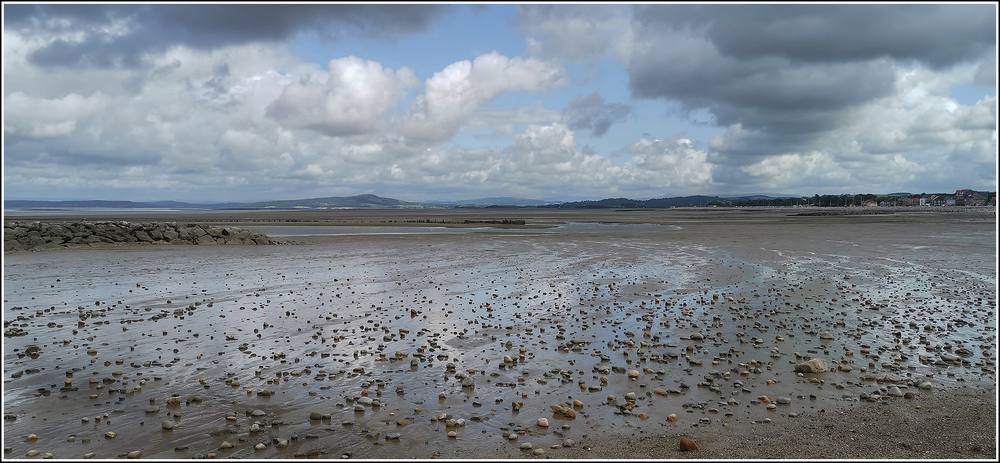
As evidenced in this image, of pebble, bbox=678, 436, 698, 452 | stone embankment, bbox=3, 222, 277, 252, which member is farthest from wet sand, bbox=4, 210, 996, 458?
stone embankment, bbox=3, 222, 277, 252

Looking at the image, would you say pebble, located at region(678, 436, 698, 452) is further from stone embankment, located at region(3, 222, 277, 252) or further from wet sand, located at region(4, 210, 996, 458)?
stone embankment, located at region(3, 222, 277, 252)

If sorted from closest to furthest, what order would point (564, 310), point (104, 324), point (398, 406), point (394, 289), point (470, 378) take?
point (398, 406) → point (470, 378) → point (104, 324) → point (564, 310) → point (394, 289)

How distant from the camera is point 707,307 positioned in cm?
1897

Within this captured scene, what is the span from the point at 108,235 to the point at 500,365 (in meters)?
42.5

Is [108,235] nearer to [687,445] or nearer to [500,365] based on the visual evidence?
[500,365]

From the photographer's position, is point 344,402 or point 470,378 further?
point 470,378

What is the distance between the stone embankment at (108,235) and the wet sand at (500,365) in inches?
668

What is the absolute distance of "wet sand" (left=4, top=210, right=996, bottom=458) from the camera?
350 inches

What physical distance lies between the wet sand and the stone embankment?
1698 cm

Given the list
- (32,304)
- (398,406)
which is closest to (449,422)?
(398,406)

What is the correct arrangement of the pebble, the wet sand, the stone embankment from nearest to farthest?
the pebble → the wet sand → the stone embankment

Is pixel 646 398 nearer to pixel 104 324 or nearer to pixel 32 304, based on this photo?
pixel 104 324

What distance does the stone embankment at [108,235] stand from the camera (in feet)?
132

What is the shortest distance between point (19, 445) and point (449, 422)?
6.22 metres
